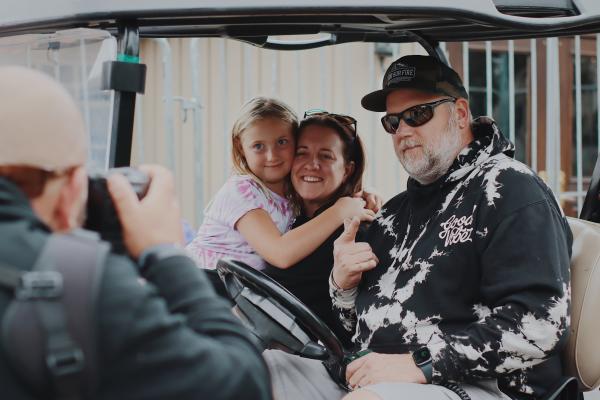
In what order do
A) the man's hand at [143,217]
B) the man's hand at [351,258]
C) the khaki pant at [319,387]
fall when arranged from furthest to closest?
the man's hand at [351,258] → the khaki pant at [319,387] → the man's hand at [143,217]

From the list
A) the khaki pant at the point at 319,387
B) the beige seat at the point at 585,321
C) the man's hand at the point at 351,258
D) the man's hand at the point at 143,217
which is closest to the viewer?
the man's hand at the point at 143,217

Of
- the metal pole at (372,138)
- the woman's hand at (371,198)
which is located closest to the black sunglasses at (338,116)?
the woman's hand at (371,198)

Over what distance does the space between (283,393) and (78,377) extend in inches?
52.6

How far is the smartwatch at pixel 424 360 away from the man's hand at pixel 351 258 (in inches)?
16.5

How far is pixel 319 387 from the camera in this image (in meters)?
2.42

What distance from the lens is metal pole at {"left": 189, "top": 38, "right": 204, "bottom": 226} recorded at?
4.71 m

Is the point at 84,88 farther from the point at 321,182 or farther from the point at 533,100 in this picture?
the point at 533,100

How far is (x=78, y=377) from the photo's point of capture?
1.09 metres

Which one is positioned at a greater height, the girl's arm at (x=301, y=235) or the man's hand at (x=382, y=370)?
the girl's arm at (x=301, y=235)

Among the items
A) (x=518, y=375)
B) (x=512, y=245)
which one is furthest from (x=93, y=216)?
(x=518, y=375)

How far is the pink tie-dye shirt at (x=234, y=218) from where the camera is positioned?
286 cm

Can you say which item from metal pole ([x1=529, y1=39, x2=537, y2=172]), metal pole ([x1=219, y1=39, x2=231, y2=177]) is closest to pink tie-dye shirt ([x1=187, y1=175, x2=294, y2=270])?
metal pole ([x1=219, y1=39, x2=231, y2=177])

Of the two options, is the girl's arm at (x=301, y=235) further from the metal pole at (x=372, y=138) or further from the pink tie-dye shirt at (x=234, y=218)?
the metal pole at (x=372, y=138)

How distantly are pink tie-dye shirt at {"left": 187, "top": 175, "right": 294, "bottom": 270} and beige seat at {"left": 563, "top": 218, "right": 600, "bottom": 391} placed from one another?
1.07 m
